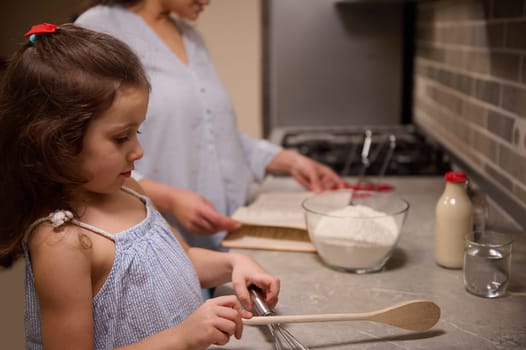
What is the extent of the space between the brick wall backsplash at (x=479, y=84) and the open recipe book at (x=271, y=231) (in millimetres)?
500

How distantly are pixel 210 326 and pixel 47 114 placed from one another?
1.11 ft

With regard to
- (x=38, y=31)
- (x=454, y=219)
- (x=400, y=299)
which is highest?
(x=38, y=31)

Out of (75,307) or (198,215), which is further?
(198,215)

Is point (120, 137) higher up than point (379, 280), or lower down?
higher up

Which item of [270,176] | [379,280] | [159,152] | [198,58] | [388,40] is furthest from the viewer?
[388,40]

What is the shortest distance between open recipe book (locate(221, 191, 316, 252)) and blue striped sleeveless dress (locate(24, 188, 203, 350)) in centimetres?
38

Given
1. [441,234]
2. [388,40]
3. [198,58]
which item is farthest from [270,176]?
[388,40]

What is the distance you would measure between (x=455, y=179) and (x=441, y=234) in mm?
108

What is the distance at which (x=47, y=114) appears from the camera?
79 centimetres

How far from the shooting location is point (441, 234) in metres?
1.17

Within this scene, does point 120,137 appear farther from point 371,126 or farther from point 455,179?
point 371,126

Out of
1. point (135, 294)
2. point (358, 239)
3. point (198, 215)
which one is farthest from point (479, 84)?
point (135, 294)

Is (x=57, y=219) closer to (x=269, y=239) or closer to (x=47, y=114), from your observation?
(x=47, y=114)

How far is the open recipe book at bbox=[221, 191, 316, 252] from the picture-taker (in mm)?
1299
